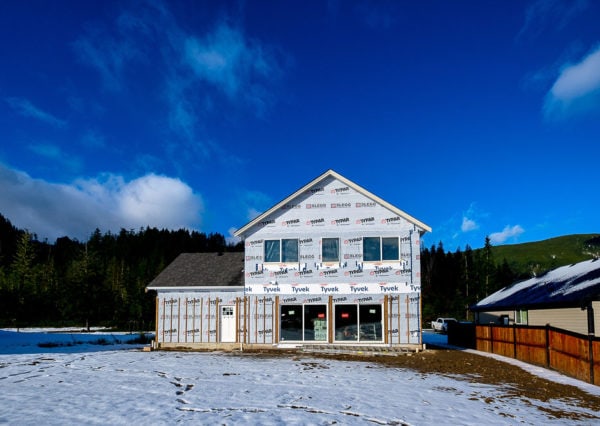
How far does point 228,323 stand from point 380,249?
8238mm

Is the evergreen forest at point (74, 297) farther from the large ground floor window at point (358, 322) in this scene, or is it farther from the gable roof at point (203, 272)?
the large ground floor window at point (358, 322)

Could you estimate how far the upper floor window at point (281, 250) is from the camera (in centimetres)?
2444

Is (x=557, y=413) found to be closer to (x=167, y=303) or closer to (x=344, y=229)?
(x=344, y=229)

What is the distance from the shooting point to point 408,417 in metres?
9.73

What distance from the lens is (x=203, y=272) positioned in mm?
26312

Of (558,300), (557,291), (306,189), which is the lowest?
(558,300)

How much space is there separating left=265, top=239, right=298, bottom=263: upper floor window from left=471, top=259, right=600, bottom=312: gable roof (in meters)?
11.5

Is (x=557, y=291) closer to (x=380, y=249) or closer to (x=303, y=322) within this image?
(x=380, y=249)

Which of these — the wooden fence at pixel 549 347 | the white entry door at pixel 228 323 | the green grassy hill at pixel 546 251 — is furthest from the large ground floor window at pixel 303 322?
the green grassy hill at pixel 546 251

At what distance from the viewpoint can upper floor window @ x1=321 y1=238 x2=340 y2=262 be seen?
24.1 meters

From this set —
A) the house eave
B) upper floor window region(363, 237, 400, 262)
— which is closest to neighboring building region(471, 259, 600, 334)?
upper floor window region(363, 237, 400, 262)

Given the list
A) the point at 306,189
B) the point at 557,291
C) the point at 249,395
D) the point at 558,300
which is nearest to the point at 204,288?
the point at 306,189

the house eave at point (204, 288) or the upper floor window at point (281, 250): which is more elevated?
the upper floor window at point (281, 250)

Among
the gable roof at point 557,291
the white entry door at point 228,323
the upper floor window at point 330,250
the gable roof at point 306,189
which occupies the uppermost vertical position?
the gable roof at point 306,189
